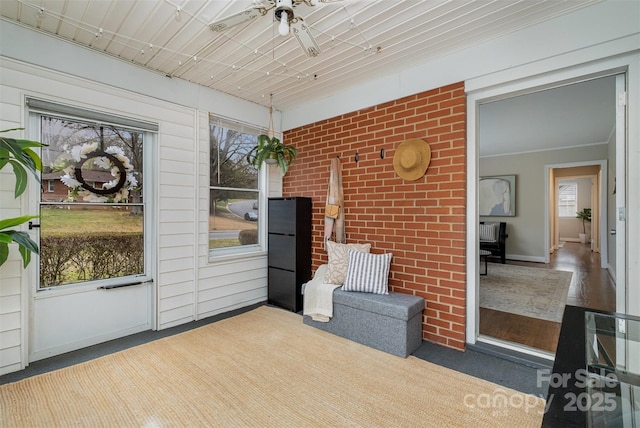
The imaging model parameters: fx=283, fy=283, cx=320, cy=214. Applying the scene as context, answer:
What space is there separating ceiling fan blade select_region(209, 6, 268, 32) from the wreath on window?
6.11ft

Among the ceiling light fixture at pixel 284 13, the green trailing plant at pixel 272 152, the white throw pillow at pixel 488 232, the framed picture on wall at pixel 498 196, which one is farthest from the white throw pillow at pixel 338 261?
the framed picture on wall at pixel 498 196

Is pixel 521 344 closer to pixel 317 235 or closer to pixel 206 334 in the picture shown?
pixel 317 235

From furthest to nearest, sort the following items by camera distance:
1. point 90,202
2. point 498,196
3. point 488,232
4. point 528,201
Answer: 1. point 498,196
2. point 528,201
3. point 488,232
4. point 90,202

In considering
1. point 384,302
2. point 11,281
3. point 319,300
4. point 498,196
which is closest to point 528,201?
point 498,196

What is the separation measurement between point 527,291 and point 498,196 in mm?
3844

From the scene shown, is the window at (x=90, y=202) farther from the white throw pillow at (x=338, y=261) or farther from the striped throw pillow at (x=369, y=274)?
the striped throw pillow at (x=369, y=274)

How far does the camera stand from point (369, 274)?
2885mm

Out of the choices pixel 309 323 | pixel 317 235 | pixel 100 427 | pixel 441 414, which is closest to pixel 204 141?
pixel 317 235

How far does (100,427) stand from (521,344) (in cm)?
326

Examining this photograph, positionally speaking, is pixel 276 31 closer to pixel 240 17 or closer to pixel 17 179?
pixel 240 17

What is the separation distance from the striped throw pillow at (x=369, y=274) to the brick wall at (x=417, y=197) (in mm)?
234

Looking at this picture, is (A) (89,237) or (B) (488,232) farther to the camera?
(B) (488,232)

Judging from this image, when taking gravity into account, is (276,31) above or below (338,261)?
above

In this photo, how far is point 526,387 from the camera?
2.05 meters
